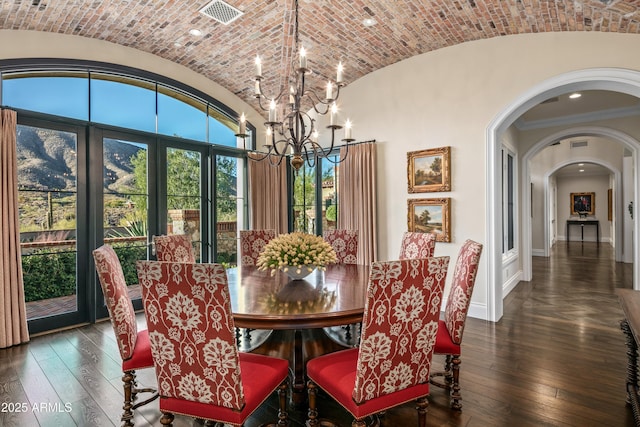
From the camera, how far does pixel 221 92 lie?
550 cm

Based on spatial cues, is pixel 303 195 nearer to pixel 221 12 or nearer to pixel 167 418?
pixel 221 12

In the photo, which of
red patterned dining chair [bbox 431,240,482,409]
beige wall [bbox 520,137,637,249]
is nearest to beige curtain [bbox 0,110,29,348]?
red patterned dining chair [bbox 431,240,482,409]

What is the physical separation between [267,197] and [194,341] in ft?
14.7

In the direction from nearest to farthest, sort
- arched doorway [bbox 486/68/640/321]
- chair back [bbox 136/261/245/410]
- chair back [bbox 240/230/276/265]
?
chair back [bbox 136/261/245/410]
arched doorway [bbox 486/68/640/321]
chair back [bbox 240/230/276/265]

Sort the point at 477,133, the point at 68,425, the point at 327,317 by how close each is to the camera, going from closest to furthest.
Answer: the point at 327,317, the point at 68,425, the point at 477,133

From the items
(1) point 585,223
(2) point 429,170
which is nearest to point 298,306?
(2) point 429,170

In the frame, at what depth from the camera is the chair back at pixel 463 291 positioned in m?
2.09

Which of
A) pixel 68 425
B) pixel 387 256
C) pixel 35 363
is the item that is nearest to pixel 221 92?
pixel 387 256

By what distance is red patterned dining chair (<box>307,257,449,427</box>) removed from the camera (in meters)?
1.46

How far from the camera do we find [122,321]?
1.91m

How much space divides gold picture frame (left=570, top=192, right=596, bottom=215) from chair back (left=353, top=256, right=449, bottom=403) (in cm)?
1523

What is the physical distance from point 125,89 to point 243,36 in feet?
5.69

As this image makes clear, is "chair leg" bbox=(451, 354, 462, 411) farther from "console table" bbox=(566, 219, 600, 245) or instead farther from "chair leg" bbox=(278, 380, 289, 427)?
"console table" bbox=(566, 219, 600, 245)

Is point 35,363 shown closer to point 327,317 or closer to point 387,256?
point 327,317
